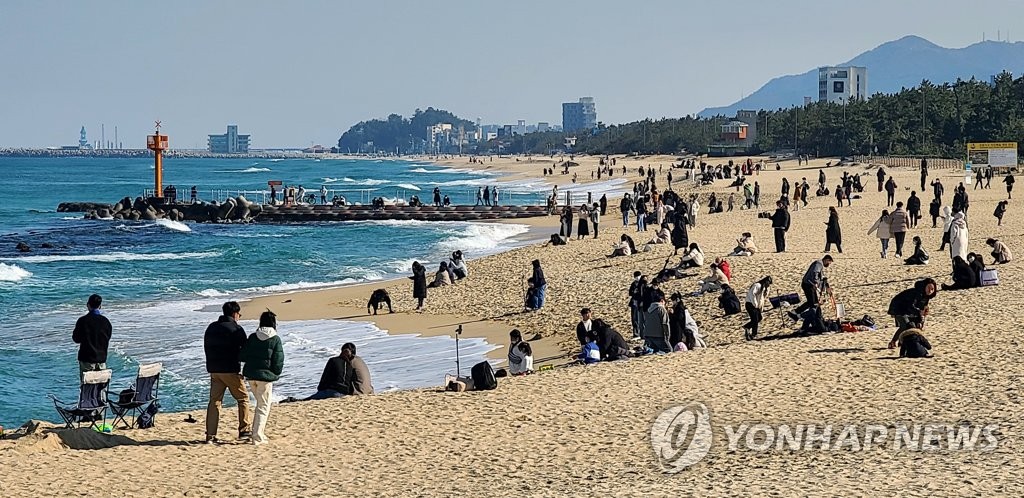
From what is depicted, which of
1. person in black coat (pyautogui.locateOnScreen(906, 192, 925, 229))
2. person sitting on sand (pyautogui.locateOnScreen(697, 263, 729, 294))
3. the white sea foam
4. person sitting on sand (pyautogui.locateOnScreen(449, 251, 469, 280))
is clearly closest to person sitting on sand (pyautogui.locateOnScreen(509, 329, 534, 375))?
person sitting on sand (pyautogui.locateOnScreen(697, 263, 729, 294))

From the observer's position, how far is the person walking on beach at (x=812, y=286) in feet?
56.5

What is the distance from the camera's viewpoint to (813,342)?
15961 millimetres

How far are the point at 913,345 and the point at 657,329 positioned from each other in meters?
3.52

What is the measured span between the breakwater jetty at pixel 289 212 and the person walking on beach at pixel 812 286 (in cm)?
3891

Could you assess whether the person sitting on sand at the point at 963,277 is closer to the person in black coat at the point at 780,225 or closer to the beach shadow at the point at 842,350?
the beach shadow at the point at 842,350

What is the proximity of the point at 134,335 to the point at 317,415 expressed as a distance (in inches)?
427

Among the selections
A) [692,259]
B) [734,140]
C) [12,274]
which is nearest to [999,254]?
[692,259]

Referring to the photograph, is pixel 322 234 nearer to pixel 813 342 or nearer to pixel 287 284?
pixel 287 284

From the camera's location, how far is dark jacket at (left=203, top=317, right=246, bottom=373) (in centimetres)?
1080

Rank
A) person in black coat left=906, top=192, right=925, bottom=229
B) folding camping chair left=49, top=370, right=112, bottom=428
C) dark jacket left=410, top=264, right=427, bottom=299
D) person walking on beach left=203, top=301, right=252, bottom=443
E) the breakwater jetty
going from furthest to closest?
the breakwater jetty, person in black coat left=906, top=192, right=925, bottom=229, dark jacket left=410, top=264, right=427, bottom=299, folding camping chair left=49, top=370, right=112, bottom=428, person walking on beach left=203, top=301, right=252, bottom=443

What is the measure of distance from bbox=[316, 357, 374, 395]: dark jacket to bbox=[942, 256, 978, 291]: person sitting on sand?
407 inches

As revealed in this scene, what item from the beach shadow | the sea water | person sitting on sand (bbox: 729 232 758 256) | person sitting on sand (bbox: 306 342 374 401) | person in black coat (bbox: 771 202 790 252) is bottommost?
the sea water

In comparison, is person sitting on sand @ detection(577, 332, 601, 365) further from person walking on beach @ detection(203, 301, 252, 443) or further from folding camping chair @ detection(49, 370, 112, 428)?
folding camping chair @ detection(49, 370, 112, 428)

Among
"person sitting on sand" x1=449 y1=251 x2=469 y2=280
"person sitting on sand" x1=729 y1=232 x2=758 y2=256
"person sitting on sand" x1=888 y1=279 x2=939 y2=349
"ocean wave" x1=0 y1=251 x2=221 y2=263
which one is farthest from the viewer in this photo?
"ocean wave" x1=0 y1=251 x2=221 y2=263
